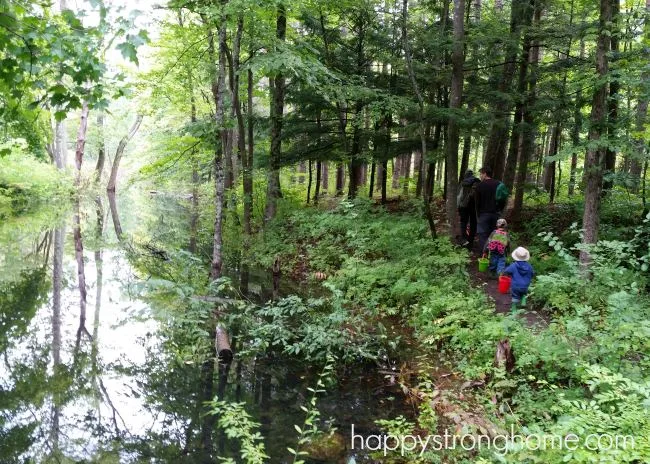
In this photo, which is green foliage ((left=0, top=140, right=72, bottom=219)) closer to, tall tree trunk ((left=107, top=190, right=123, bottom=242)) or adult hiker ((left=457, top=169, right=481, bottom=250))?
tall tree trunk ((left=107, top=190, right=123, bottom=242))

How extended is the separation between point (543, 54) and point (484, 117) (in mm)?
13600

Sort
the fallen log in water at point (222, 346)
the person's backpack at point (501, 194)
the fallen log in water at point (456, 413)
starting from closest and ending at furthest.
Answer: the fallen log in water at point (456, 413) < the fallen log in water at point (222, 346) < the person's backpack at point (501, 194)

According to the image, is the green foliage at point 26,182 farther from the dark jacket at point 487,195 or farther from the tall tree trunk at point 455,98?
the dark jacket at point 487,195

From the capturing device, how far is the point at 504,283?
838 centimetres

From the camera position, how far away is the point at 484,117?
A: 10836 mm

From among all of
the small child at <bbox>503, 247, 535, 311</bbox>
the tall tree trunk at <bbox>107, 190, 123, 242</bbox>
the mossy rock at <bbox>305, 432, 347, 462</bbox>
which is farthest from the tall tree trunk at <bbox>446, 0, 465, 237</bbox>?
the tall tree trunk at <bbox>107, 190, 123, 242</bbox>

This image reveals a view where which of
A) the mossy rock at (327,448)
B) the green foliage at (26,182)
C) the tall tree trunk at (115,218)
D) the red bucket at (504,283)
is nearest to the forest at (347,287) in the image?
the mossy rock at (327,448)

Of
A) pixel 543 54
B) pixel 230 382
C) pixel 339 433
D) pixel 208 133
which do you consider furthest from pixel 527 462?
pixel 543 54

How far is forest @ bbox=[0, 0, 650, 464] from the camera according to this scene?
14.5 ft

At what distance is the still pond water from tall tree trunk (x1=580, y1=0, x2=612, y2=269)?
4.44 meters

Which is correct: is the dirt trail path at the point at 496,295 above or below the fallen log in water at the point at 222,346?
above

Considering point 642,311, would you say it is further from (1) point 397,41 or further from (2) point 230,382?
(1) point 397,41

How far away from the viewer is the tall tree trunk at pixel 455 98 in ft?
32.3

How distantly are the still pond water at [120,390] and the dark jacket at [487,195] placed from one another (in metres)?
4.80
